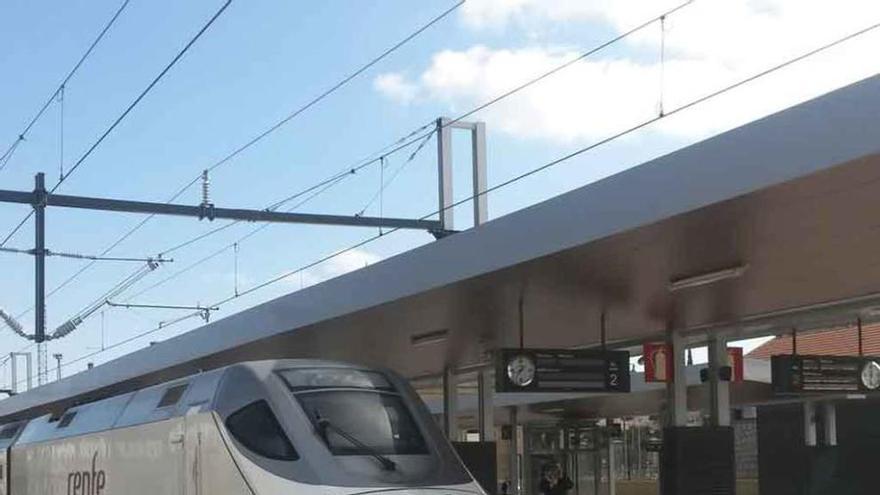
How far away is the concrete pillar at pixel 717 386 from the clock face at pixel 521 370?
11.8 feet

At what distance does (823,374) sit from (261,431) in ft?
27.2

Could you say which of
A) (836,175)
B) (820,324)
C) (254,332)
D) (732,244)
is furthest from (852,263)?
(254,332)

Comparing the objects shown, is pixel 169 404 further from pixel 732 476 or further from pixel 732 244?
pixel 732 476

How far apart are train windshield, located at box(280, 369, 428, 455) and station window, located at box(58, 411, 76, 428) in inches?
221

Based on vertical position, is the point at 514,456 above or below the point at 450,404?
below

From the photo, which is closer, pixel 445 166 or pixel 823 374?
pixel 823 374

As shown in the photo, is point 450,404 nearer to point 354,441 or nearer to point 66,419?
point 66,419

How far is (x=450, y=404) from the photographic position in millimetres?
21609

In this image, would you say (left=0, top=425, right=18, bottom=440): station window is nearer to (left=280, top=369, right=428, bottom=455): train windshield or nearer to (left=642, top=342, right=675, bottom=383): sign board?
(left=642, top=342, right=675, bottom=383): sign board

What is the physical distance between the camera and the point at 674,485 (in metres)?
15.3

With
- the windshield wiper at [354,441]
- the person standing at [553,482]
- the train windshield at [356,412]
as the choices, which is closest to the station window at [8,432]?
the train windshield at [356,412]

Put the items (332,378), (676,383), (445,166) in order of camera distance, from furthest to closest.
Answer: (445,166), (676,383), (332,378)

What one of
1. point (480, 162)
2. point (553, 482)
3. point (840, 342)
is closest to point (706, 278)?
point (480, 162)

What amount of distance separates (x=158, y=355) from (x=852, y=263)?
13657 mm
